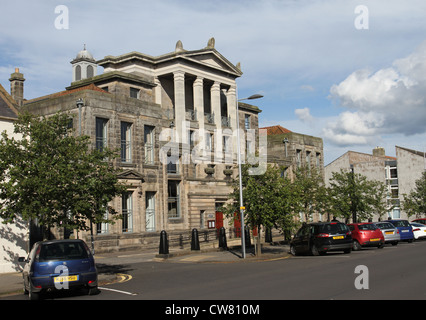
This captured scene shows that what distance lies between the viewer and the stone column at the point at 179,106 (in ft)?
126

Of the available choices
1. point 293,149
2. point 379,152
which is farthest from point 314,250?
point 379,152

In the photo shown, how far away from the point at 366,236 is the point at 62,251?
686 inches

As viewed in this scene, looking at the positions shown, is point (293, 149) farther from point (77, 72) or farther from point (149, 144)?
A: point (77, 72)

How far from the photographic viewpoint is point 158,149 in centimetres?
3397

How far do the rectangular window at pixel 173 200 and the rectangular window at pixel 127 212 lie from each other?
427 centimetres

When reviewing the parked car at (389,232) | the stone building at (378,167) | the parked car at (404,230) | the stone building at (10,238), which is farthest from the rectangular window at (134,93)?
the stone building at (378,167)

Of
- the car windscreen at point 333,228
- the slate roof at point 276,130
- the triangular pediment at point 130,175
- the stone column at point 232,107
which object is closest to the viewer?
the car windscreen at point 333,228

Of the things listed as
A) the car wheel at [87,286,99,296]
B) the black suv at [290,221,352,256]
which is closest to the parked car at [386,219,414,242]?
the black suv at [290,221,352,256]

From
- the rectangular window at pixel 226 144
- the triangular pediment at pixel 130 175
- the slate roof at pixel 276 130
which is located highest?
the slate roof at pixel 276 130

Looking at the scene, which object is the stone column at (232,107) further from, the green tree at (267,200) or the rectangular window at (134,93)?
the green tree at (267,200)

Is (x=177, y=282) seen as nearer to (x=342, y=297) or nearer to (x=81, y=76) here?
(x=342, y=297)

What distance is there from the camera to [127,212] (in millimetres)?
31547

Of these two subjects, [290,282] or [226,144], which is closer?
[290,282]
